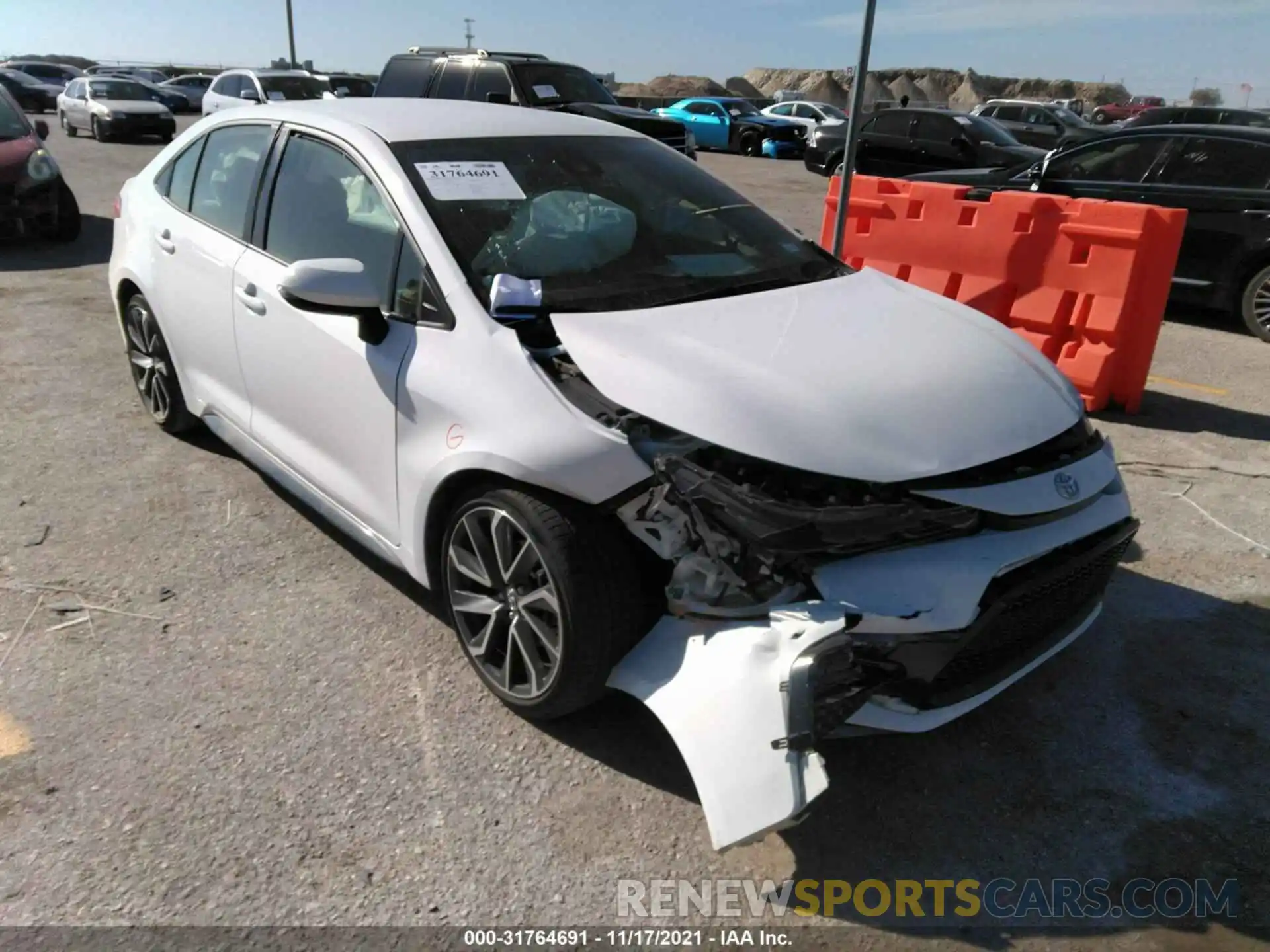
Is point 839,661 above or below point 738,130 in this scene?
above

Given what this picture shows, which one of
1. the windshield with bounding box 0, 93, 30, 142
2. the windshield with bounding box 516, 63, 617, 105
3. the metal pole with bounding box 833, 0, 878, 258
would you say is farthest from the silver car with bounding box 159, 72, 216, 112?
the metal pole with bounding box 833, 0, 878, 258

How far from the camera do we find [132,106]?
21094 mm

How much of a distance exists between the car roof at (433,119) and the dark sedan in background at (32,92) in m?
31.9

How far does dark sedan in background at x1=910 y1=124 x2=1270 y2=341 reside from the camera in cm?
734

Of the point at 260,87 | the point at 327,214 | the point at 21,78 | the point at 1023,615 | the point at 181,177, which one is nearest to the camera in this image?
the point at 1023,615

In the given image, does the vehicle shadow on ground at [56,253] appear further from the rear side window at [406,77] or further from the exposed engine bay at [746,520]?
the exposed engine bay at [746,520]

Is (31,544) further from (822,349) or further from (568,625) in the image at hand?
(822,349)

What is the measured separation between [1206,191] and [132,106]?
70.1 feet

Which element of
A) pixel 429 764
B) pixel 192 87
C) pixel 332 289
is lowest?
pixel 429 764

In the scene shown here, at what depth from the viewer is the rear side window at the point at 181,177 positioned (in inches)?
172

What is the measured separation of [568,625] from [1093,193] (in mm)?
7427

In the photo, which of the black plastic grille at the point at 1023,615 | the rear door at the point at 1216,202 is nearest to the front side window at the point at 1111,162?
the rear door at the point at 1216,202

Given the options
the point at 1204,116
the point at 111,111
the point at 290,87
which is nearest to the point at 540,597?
the point at 290,87

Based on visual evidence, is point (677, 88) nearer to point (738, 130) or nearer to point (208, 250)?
point (738, 130)
